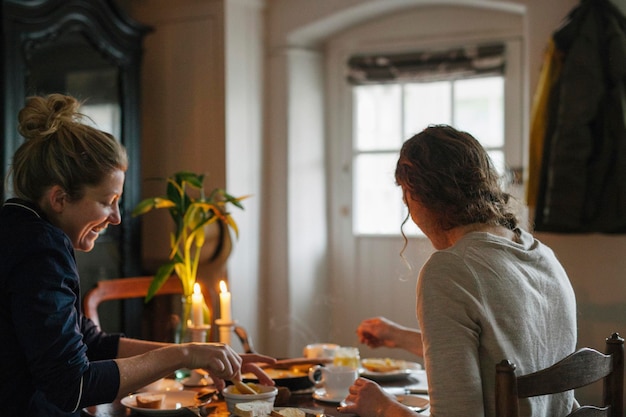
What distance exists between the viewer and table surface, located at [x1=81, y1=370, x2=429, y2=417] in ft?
6.57

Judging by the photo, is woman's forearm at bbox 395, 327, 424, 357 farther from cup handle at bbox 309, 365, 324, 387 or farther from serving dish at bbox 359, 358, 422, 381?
cup handle at bbox 309, 365, 324, 387

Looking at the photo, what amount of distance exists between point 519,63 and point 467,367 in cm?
260

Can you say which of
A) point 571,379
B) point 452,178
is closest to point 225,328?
point 452,178

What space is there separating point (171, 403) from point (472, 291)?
36.2 inches

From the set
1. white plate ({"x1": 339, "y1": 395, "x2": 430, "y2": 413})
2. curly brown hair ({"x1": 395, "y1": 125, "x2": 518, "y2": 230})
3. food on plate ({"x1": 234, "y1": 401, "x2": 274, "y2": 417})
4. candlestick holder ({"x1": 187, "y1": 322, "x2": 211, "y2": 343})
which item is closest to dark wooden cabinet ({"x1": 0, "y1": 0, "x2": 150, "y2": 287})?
candlestick holder ({"x1": 187, "y1": 322, "x2": 211, "y2": 343})

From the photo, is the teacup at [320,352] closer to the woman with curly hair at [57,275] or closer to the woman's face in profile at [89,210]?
the woman with curly hair at [57,275]

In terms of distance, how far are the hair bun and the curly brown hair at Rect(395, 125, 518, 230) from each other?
0.77 meters

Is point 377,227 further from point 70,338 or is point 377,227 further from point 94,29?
point 70,338

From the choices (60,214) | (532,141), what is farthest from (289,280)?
(60,214)

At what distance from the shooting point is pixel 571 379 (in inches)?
62.7

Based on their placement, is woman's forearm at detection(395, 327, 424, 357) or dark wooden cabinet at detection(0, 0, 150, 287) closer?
woman's forearm at detection(395, 327, 424, 357)

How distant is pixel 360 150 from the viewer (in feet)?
14.0

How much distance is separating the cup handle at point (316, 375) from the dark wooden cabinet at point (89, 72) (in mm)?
1456

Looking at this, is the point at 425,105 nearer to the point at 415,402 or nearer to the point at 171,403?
the point at 415,402
